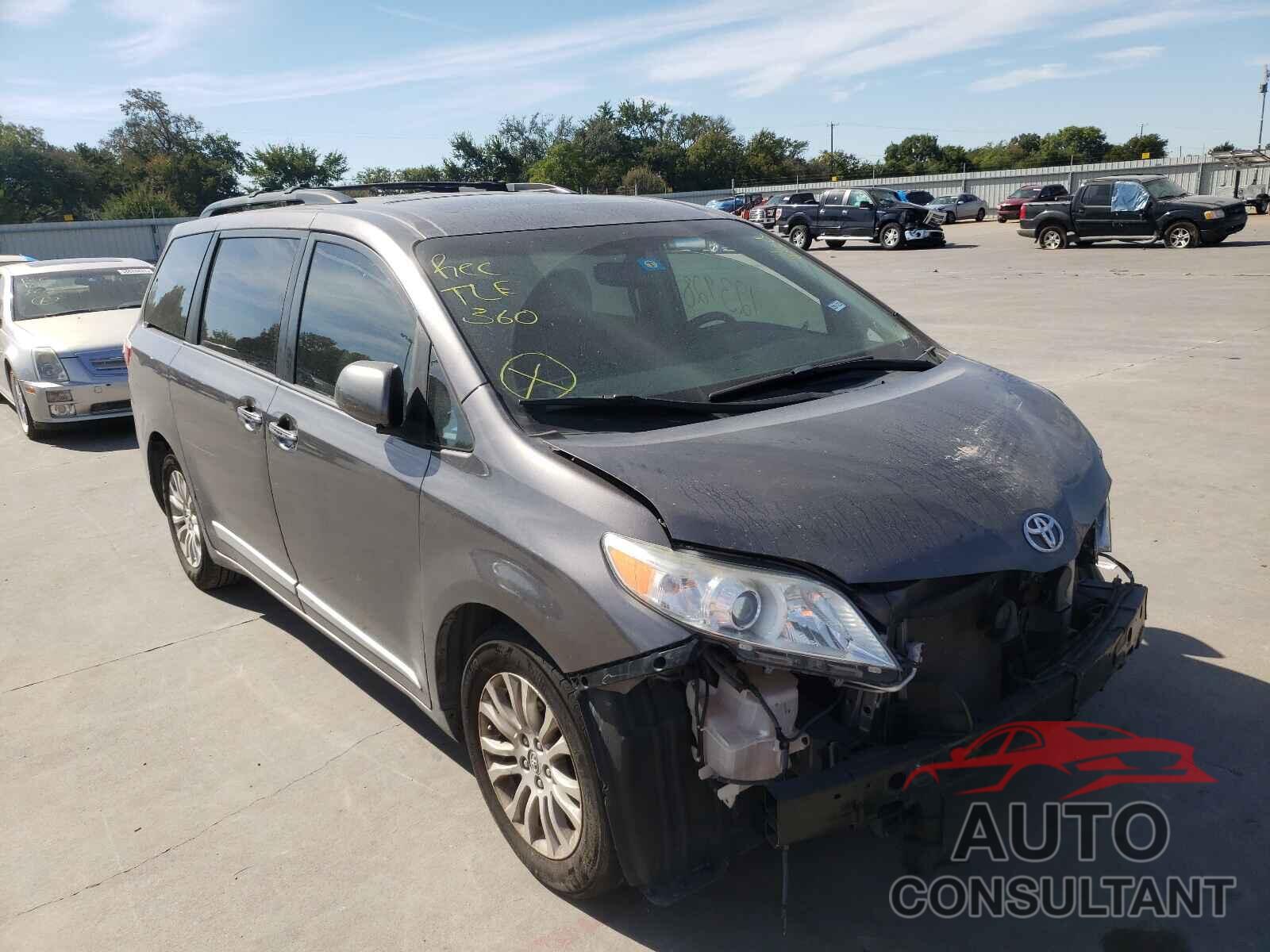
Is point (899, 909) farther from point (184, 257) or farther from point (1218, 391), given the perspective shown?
point (1218, 391)

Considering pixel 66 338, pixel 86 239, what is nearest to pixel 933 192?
pixel 86 239

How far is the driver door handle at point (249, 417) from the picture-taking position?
3.84 metres

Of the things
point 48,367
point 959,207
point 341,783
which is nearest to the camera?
point 341,783

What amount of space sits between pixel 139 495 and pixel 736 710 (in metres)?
6.50

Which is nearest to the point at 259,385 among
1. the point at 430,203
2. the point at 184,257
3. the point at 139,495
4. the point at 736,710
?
the point at 430,203

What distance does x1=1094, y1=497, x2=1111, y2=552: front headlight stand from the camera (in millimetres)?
3049

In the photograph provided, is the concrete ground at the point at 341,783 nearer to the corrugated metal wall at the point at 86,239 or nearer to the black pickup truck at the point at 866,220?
the black pickup truck at the point at 866,220

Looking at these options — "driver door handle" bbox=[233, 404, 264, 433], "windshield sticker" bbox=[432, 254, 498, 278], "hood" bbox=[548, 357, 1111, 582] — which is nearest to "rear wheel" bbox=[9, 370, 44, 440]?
"driver door handle" bbox=[233, 404, 264, 433]

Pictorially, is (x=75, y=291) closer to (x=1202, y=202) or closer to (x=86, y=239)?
(x=1202, y=202)

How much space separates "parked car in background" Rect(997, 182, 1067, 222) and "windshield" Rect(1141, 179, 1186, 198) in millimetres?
13825

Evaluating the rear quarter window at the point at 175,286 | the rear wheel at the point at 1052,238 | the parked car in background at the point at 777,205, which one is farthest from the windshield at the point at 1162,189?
the rear quarter window at the point at 175,286

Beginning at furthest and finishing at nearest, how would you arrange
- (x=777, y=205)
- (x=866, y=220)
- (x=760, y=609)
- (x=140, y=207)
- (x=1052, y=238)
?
(x=140, y=207) < (x=777, y=205) < (x=866, y=220) < (x=1052, y=238) < (x=760, y=609)

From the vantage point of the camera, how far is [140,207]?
6569 cm

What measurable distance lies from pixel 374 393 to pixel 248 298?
1.68 meters
